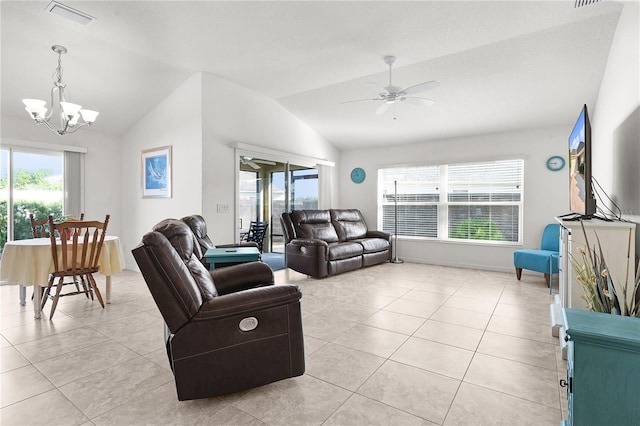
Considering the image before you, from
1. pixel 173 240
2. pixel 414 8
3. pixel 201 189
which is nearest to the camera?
pixel 173 240

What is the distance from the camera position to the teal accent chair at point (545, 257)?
168 inches

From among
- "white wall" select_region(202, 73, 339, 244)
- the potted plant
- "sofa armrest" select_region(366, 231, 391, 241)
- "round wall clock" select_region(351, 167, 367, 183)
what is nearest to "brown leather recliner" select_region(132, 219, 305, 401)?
the potted plant

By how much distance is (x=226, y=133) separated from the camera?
475 centimetres

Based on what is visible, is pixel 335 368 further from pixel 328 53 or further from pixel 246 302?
pixel 328 53

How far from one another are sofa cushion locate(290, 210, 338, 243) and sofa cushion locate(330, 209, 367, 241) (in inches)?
5.1

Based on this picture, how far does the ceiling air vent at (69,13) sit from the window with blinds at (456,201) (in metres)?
5.07

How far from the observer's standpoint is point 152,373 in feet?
7.06

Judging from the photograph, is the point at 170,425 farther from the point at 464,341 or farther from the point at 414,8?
A: the point at 414,8

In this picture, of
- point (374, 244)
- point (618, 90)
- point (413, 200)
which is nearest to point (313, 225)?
point (374, 244)

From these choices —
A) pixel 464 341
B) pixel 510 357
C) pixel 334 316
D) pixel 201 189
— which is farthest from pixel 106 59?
pixel 510 357

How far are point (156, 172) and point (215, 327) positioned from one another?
12.7 feet

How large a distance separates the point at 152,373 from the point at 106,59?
3538mm

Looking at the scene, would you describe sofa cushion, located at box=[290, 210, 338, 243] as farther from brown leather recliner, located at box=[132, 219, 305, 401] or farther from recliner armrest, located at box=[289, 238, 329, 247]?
brown leather recliner, located at box=[132, 219, 305, 401]

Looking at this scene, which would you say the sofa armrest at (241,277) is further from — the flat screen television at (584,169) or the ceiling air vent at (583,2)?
the ceiling air vent at (583,2)
